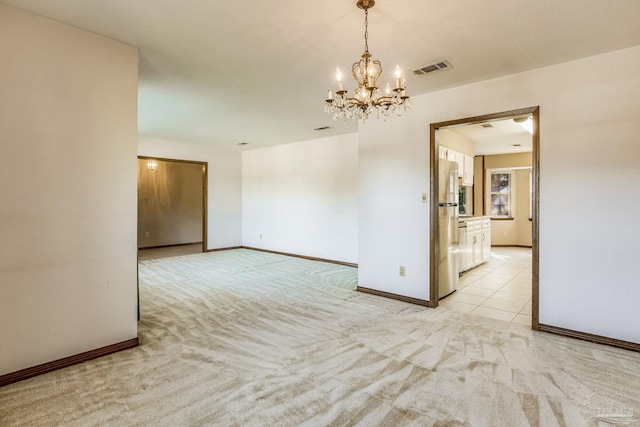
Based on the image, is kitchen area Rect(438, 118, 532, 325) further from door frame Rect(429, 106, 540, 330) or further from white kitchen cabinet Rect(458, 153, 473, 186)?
door frame Rect(429, 106, 540, 330)

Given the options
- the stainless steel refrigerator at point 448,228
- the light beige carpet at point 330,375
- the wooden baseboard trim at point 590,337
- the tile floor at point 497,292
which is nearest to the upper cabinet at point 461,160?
the stainless steel refrigerator at point 448,228

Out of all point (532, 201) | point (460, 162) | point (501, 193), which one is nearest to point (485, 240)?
point (460, 162)

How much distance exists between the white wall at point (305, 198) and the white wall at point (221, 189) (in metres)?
0.20

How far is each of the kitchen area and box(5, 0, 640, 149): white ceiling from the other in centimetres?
143

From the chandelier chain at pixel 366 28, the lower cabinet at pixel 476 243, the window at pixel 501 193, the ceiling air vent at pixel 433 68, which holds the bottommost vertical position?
the lower cabinet at pixel 476 243

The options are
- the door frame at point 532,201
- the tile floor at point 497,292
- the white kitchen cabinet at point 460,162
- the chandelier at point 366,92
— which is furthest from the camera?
the white kitchen cabinet at point 460,162

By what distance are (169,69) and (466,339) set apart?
12.4ft

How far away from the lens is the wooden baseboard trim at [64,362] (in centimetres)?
219

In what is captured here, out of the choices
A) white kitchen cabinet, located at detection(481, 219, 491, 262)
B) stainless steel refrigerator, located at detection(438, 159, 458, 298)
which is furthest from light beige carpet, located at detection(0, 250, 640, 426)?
white kitchen cabinet, located at detection(481, 219, 491, 262)

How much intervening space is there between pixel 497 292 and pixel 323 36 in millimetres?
3976

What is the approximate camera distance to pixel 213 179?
7.93 m

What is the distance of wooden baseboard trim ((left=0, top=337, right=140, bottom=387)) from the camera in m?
2.19

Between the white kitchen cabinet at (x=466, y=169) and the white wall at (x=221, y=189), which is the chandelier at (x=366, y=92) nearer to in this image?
the white kitchen cabinet at (x=466, y=169)

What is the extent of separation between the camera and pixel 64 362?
2395 millimetres
